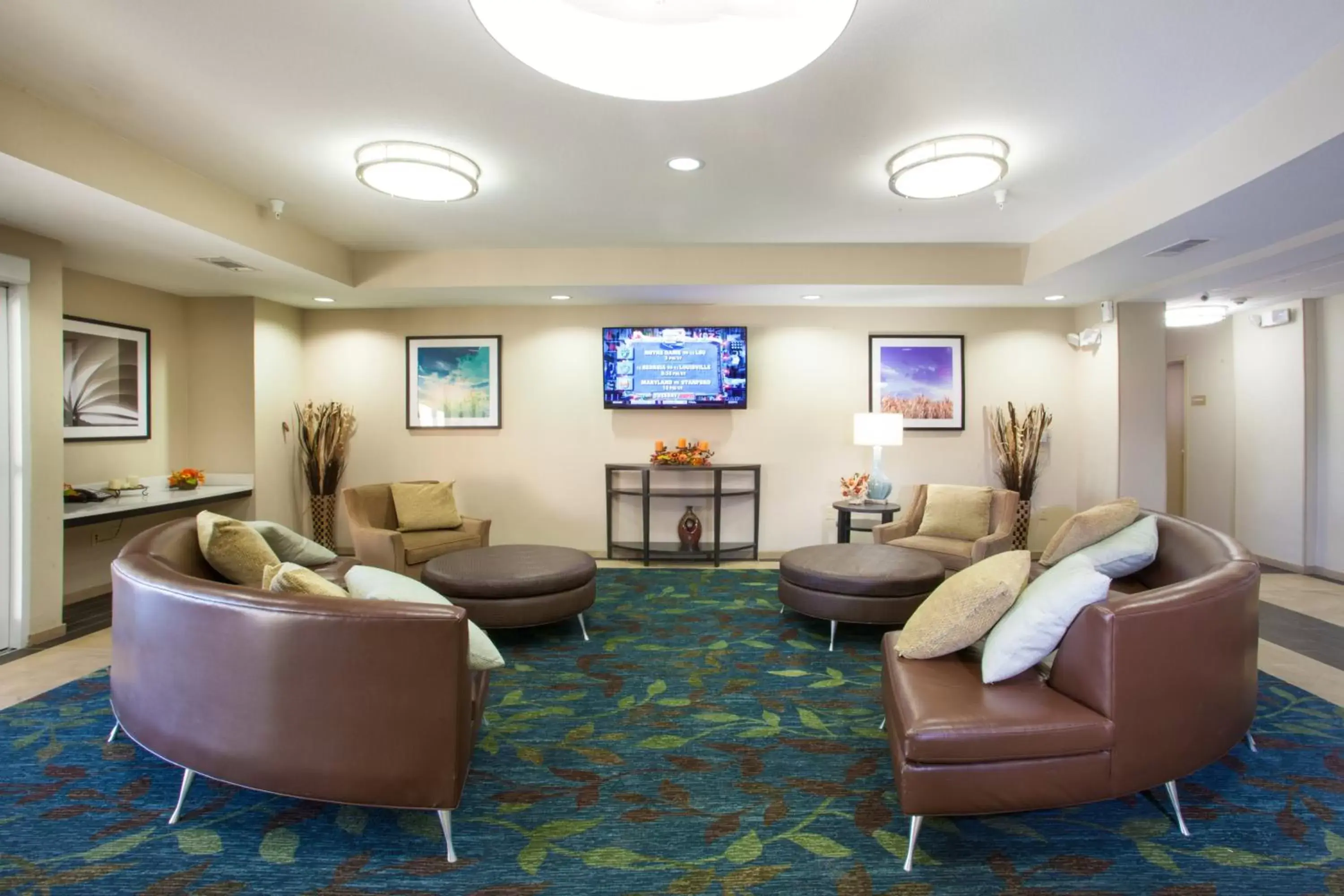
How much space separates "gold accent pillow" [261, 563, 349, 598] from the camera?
2.16 m

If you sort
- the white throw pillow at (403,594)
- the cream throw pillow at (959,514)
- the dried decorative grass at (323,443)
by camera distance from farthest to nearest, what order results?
the dried decorative grass at (323,443), the cream throw pillow at (959,514), the white throw pillow at (403,594)

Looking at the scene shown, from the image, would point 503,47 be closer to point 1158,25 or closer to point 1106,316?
point 1158,25

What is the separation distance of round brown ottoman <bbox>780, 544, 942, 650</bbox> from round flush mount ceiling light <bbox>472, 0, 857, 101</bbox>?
2.59m

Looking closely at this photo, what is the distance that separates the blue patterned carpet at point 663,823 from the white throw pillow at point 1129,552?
2.60 ft

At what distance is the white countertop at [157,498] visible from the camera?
4.29m

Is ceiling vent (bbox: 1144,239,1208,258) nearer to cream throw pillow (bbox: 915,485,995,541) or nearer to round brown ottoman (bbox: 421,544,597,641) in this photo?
cream throw pillow (bbox: 915,485,995,541)

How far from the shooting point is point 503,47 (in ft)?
7.95

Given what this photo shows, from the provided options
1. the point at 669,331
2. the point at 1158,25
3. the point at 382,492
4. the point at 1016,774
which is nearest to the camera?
the point at 1016,774

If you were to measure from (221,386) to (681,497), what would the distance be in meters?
4.11

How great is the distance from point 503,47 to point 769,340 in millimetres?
4245

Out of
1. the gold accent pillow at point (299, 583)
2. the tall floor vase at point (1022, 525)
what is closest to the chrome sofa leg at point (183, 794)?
the gold accent pillow at point (299, 583)

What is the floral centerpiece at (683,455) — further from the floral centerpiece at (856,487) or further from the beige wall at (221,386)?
the beige wall at (221,386)

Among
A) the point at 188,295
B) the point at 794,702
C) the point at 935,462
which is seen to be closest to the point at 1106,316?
the point at 935,462

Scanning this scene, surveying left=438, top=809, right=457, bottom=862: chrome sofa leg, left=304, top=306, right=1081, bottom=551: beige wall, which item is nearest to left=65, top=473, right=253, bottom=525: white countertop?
left=304, top=306, right=1081, bottom=551: beige wall
